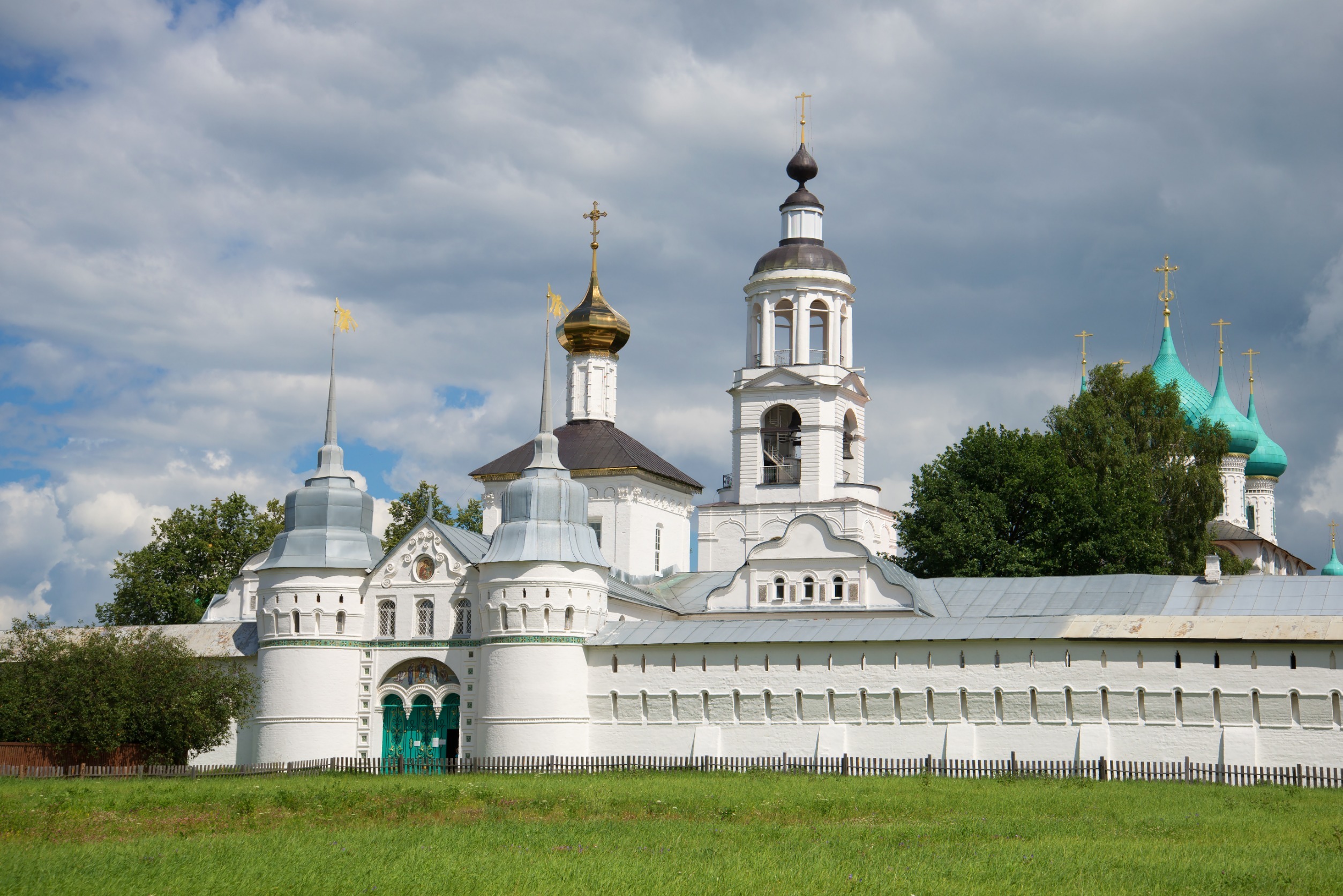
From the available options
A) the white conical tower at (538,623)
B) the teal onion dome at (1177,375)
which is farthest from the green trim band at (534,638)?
the teal onion dome at (1177,375)

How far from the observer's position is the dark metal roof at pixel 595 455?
39000 millimetres

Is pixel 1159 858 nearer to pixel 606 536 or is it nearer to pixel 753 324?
pixel 606 536

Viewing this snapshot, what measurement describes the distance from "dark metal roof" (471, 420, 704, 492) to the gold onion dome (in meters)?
1.97

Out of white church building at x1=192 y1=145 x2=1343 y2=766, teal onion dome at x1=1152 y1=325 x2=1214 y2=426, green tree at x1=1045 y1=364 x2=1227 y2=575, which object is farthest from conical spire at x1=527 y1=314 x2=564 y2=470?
teal onion dome at x1=1152 y1=325 x2=1214 y2=426

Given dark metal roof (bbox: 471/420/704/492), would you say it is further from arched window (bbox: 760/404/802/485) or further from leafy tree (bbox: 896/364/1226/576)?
leafy tree (bbox: 896/364/1226/576)

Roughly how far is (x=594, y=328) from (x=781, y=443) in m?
5.45

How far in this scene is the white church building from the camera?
92.9 ft

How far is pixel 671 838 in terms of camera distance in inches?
695

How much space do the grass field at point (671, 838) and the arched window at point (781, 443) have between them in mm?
15690

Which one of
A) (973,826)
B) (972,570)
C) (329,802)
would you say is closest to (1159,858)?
(973,826)

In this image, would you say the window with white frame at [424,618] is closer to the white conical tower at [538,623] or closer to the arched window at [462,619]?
the arched window at [462,619]

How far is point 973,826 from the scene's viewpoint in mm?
18719

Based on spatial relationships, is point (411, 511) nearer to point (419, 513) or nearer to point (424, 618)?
point (419, 513)

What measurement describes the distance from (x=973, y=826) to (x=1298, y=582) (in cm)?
1572
